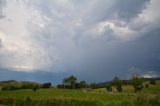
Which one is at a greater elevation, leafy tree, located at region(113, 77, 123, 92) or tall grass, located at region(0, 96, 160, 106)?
leafy tree, located at region(113, 77, 123, 92)

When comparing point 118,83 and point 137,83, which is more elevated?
point 118,83

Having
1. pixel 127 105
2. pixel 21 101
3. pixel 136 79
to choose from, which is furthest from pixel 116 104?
pixel 136 79

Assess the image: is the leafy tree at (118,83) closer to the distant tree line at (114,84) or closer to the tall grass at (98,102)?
the distant tree line at (114,84)

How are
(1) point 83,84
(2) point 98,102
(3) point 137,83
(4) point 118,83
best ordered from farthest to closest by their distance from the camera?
(1) point 83,84 < (4) point 118,83 < (3) point 137,83 < (2) point 98,102

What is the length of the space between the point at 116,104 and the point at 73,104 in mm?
7916

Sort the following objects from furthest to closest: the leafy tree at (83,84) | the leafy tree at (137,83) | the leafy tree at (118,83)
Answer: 1. the leafy tree at (83,84)
2. the leafy tree at (118,83)
3. the leafy tree at (137,83)

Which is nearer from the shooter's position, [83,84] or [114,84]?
[114,84]

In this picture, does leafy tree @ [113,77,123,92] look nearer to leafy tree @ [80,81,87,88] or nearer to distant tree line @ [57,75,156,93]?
distant tree line @ [57,75,156,93]

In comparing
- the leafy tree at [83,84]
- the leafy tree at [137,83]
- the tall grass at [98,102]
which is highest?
the leafy tree at [83,84]

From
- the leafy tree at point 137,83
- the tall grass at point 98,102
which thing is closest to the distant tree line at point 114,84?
the leafy tree at point 137,83

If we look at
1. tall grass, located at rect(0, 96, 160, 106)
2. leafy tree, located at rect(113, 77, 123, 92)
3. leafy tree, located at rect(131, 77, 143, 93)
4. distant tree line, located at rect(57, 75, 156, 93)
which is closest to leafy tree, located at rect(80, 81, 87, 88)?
distant tree line, located at rect(57, 75, 156, 93)

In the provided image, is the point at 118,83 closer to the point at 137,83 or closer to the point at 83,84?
the point at 137,83

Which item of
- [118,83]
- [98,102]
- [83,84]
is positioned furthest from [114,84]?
[98,102]

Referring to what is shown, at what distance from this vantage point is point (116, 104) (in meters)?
60.0
